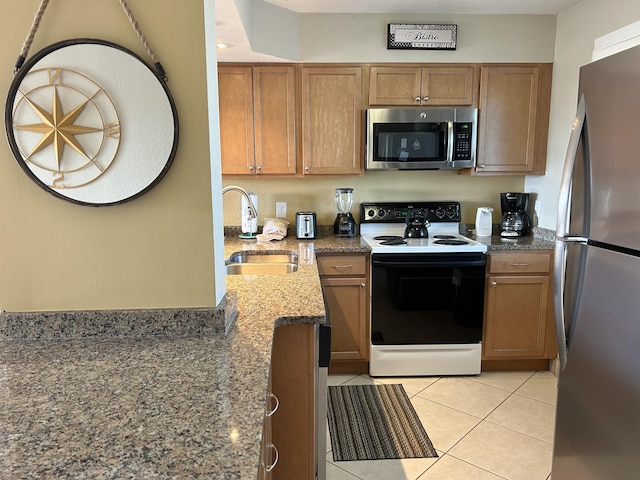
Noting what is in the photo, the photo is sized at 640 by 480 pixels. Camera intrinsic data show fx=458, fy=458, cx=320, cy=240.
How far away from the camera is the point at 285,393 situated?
153 cm

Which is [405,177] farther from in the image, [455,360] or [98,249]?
[98,249]

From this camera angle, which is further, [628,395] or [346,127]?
[346,127]

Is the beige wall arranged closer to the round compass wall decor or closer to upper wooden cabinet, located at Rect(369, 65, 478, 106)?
the round compass wall decor

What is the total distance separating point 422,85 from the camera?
10.1ft

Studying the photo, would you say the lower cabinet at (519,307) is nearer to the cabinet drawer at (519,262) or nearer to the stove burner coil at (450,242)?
the cabinet drawer at (519,262)

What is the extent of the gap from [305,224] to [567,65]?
1.99 meters

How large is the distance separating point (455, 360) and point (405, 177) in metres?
1.36

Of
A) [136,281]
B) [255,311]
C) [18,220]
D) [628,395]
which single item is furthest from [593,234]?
[18,220]

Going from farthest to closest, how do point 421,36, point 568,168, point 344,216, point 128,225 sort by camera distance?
point 344,216 → point 421,36 → point 568,168 → point 128,225

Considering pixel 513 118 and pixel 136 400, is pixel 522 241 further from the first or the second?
pixel 136 400

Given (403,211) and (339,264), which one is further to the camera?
(403,211)

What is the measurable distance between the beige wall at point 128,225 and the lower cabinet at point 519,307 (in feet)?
7.31

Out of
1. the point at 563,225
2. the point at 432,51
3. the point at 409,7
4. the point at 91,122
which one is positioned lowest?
the point at 563,225

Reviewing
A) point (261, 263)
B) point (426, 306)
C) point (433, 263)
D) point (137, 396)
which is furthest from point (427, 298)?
point (137, 396)
